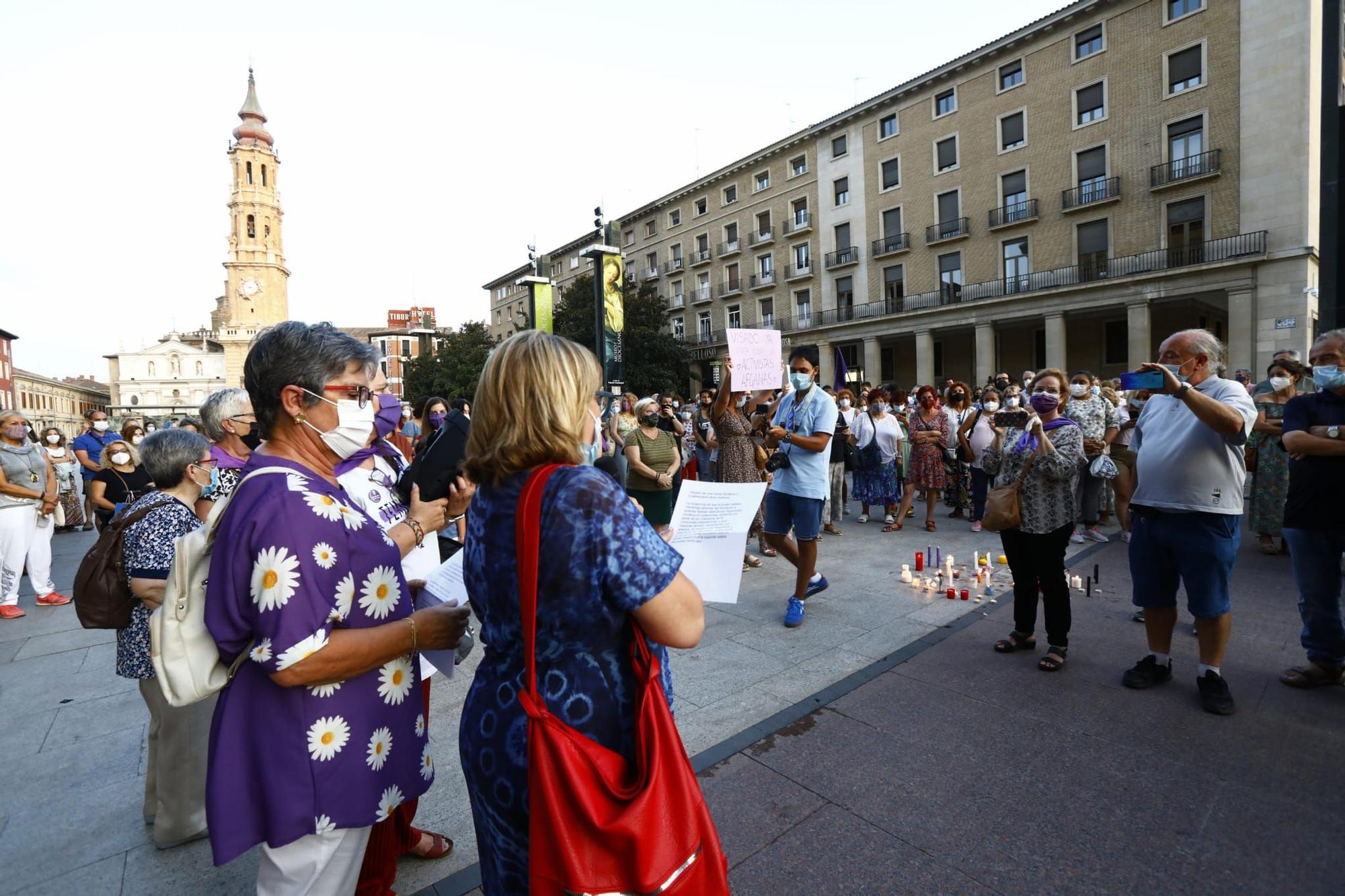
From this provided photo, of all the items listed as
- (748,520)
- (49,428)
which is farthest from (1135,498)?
(49,428)

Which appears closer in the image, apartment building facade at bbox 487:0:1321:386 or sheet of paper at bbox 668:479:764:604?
sheet of paper at bbox 668:479:764:604

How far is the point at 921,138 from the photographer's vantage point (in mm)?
33094

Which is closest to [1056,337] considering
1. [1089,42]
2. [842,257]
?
[1089,42]

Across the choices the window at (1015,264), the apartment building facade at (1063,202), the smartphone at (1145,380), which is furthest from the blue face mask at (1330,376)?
the window at (1015,264)

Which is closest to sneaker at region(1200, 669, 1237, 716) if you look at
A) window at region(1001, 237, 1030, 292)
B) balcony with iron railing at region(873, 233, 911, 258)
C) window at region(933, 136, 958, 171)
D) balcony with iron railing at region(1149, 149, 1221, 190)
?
balcony with iron railing at region(1149, 149, 1221, 190)

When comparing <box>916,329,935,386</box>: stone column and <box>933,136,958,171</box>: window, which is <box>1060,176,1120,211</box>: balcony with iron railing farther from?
<box>916,329,935,386</box>: stone column

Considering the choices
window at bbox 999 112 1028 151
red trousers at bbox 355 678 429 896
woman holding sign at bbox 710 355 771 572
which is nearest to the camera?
red trousers at bbox 355 678 429 896

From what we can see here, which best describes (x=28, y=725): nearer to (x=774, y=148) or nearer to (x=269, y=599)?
(x=269, y=599)

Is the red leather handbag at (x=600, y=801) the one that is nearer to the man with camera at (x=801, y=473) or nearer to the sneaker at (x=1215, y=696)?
the sneaker at (x=1215, y=696)

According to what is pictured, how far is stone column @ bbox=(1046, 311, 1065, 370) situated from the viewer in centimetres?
2814

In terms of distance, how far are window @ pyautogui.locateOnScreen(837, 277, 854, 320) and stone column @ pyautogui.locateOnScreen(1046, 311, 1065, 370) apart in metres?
10.4

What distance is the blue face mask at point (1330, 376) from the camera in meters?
3.54

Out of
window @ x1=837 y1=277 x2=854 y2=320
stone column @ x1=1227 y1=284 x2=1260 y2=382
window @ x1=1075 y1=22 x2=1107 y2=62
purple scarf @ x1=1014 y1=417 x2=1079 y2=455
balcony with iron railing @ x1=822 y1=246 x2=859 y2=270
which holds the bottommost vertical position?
purple scarf @ x1=1014 y1=417 x2=1079 y2=455

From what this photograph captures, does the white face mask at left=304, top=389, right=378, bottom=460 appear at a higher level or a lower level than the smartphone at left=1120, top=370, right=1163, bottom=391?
lower
